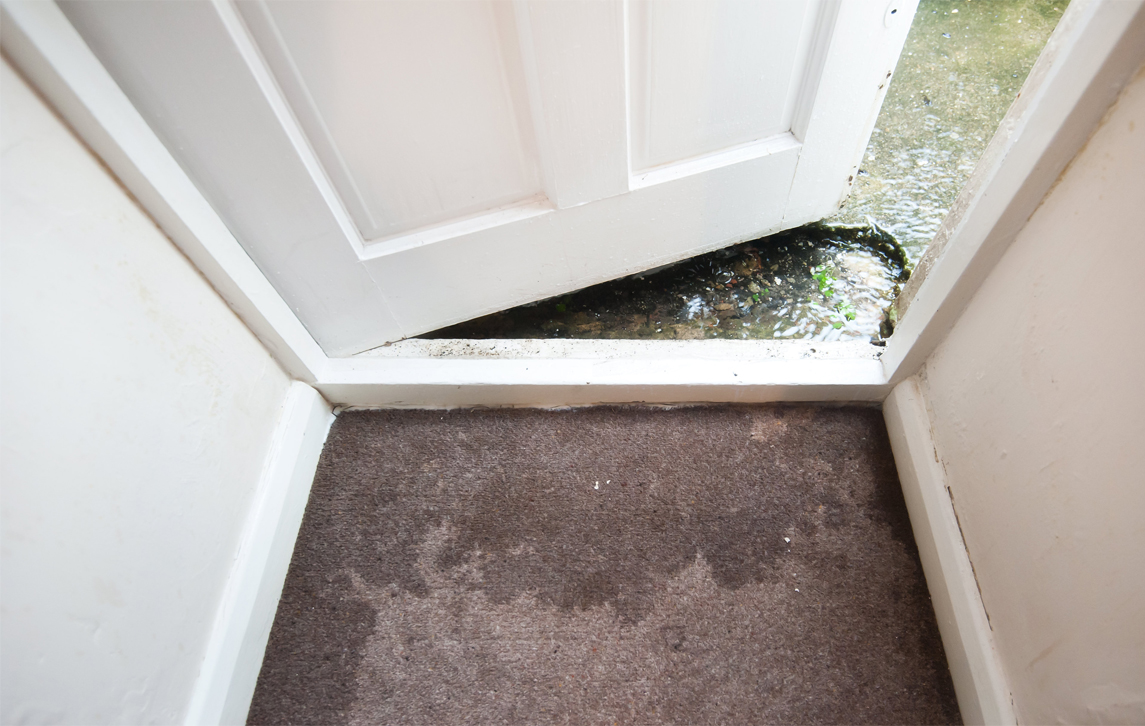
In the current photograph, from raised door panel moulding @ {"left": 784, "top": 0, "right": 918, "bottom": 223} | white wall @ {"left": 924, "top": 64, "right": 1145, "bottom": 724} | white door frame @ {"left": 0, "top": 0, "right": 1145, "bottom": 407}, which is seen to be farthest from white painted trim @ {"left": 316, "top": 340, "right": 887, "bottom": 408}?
raised door panel moulding @ {"left": 784, "top": 0, "right": 918, "bottom": 223}

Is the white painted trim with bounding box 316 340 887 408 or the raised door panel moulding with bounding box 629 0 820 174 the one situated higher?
the raised door panel moulding with bounding box 629 0 820 174

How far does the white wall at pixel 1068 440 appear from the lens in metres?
0.66

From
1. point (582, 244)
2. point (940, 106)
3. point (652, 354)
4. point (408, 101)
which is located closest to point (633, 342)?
point (652, 354)

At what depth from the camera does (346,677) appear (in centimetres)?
102


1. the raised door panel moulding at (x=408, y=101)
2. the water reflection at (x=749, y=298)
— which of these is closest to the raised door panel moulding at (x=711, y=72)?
the raised door panel moulding at (x=408, y=101)

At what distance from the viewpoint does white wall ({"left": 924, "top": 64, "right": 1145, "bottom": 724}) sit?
2.17 ft

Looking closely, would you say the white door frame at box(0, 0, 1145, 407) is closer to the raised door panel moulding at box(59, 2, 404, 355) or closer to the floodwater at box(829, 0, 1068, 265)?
the raised door panel moulding at box(59, 2, 404, 355)

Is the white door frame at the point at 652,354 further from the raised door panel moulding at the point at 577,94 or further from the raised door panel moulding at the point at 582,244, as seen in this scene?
the raised door panel moulding at the point at 577,94

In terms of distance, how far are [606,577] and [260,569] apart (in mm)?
596

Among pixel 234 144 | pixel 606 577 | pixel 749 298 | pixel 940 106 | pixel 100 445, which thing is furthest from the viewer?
pixel 940 106

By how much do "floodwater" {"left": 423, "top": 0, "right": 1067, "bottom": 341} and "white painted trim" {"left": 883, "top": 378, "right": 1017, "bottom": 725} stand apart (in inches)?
10.4

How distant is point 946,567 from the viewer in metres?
1.00

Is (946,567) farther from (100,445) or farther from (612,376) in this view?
(100,445)

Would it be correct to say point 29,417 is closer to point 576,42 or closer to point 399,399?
point 399,399
